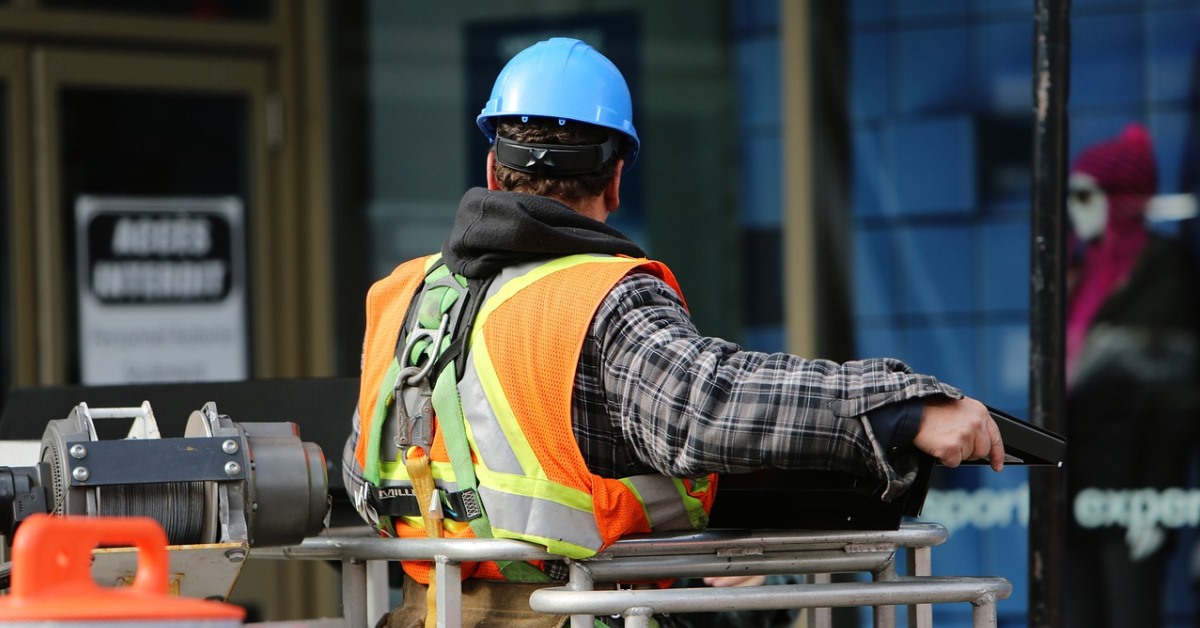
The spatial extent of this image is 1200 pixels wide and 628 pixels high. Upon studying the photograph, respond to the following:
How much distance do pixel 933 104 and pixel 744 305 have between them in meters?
1.08

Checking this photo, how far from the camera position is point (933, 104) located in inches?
233

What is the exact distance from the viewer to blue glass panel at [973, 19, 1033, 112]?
18.8 ft

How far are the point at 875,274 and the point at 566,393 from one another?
3649mm

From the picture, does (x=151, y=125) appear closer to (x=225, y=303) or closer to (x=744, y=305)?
(x=225, y=303)

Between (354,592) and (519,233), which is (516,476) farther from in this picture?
(354,592)

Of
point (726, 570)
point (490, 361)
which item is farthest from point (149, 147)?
point (726, 570)

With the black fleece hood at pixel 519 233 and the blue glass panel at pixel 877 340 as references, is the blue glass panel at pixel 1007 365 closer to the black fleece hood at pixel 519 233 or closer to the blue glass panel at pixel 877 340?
the blue glass panel at pixel 877 340

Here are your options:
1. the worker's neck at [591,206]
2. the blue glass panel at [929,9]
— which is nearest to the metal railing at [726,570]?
the worker's neck at [591,206]

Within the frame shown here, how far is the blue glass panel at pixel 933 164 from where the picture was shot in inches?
231

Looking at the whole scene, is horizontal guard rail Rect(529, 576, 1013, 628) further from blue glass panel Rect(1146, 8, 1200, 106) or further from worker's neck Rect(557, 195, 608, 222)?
blue glass panel Rect(1146, 8, 1200, 106)

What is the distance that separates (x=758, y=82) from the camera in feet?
20.2

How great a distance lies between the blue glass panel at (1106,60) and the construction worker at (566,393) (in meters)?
3.11

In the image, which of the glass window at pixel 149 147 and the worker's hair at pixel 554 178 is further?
the glass window at pixel 149 147

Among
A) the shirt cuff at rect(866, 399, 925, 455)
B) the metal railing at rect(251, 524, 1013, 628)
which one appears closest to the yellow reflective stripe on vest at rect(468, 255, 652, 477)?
the metal railing at rect(251, 524, 1013, 628)
